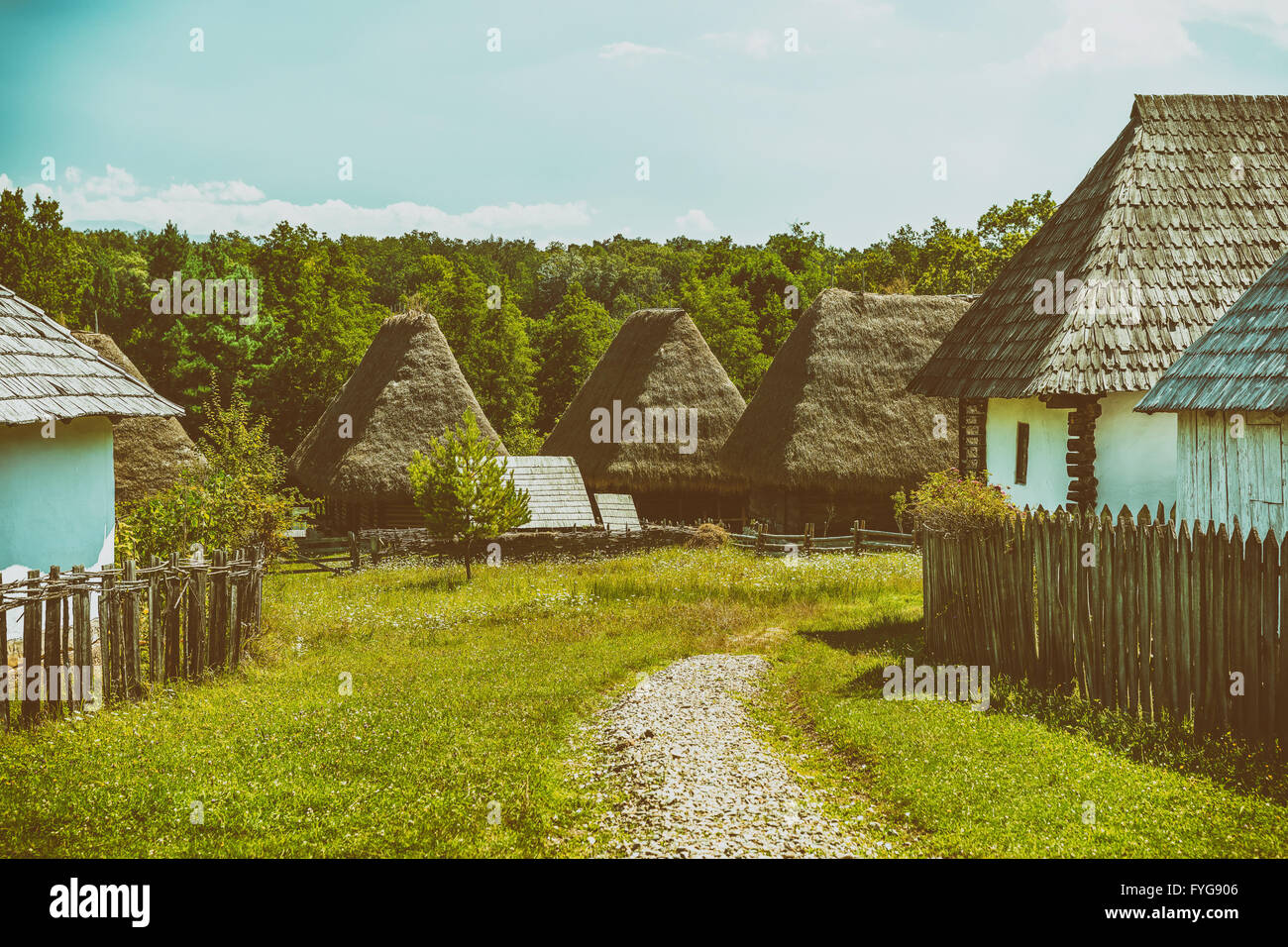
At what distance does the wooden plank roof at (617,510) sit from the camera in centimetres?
2630

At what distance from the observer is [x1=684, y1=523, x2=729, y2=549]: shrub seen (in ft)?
74.6

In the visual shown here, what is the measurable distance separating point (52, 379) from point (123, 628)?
438cm

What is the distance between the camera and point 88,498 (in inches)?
503

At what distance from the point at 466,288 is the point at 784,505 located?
22412 millimetres

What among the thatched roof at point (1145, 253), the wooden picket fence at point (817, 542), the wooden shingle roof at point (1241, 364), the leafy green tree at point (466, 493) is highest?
the thatched roof at point (1145, 253)

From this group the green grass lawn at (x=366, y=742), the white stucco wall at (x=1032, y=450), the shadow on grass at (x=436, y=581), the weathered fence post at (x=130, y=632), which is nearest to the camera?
the green grass lawn at (x=366, y=742)

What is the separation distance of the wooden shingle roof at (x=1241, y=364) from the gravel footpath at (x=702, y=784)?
5505mm

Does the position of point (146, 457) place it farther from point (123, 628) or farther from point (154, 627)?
point (123, 628)

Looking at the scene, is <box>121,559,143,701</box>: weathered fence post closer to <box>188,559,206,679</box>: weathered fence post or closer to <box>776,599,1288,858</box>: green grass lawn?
<box>188,559,206,679</box>: weathered fence post

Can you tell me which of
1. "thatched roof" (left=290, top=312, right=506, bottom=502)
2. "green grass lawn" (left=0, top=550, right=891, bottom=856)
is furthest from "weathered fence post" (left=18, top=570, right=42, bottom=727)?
"thatched roof" (left=290, top=312, right=506, bottom=502)

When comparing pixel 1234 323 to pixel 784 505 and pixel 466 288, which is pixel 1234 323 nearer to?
pixel 784 505

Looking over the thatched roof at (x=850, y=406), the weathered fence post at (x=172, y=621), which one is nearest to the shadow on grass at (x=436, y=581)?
the weathered fence post at (x=172, y=621)

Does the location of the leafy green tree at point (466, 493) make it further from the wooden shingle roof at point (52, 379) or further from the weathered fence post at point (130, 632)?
the weathered fence post at point (130, 632)
